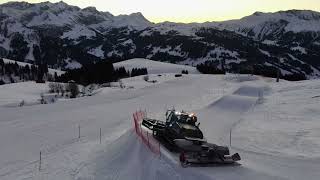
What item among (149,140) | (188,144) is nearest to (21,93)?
(149,140)

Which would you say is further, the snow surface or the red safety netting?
the red safety netting

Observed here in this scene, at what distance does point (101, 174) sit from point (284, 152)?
471 inches

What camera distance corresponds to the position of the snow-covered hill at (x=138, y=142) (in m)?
25.4

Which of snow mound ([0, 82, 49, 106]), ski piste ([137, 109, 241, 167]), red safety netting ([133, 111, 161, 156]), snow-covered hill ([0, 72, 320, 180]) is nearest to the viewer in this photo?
ski piste ([137, 109, 241, 167])

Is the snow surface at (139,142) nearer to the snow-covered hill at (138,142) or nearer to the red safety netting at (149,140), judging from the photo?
the snow-covered hill at (138,142)

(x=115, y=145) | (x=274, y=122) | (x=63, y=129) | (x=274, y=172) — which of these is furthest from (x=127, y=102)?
(x=274, y=172)

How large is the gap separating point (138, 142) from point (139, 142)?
9cm

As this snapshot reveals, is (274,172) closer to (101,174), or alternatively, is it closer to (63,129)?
(101,174)

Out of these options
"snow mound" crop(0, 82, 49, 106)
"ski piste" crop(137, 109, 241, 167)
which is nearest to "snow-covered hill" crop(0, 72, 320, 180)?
"ski piste" crop(137, 109, 241, 167)

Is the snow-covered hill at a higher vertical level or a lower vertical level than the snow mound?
higher

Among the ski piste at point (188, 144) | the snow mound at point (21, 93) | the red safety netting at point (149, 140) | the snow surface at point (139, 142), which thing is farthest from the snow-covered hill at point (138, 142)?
the snow mound at point (21, 93)

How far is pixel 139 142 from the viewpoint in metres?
31.7

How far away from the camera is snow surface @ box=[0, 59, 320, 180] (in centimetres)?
2531

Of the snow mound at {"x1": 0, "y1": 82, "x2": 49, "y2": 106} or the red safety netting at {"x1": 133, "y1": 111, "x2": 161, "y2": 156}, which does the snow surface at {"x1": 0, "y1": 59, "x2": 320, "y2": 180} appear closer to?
the red safety netting at {"x1": 133, "y1": 111, "x2": 161, "y2": 156}
